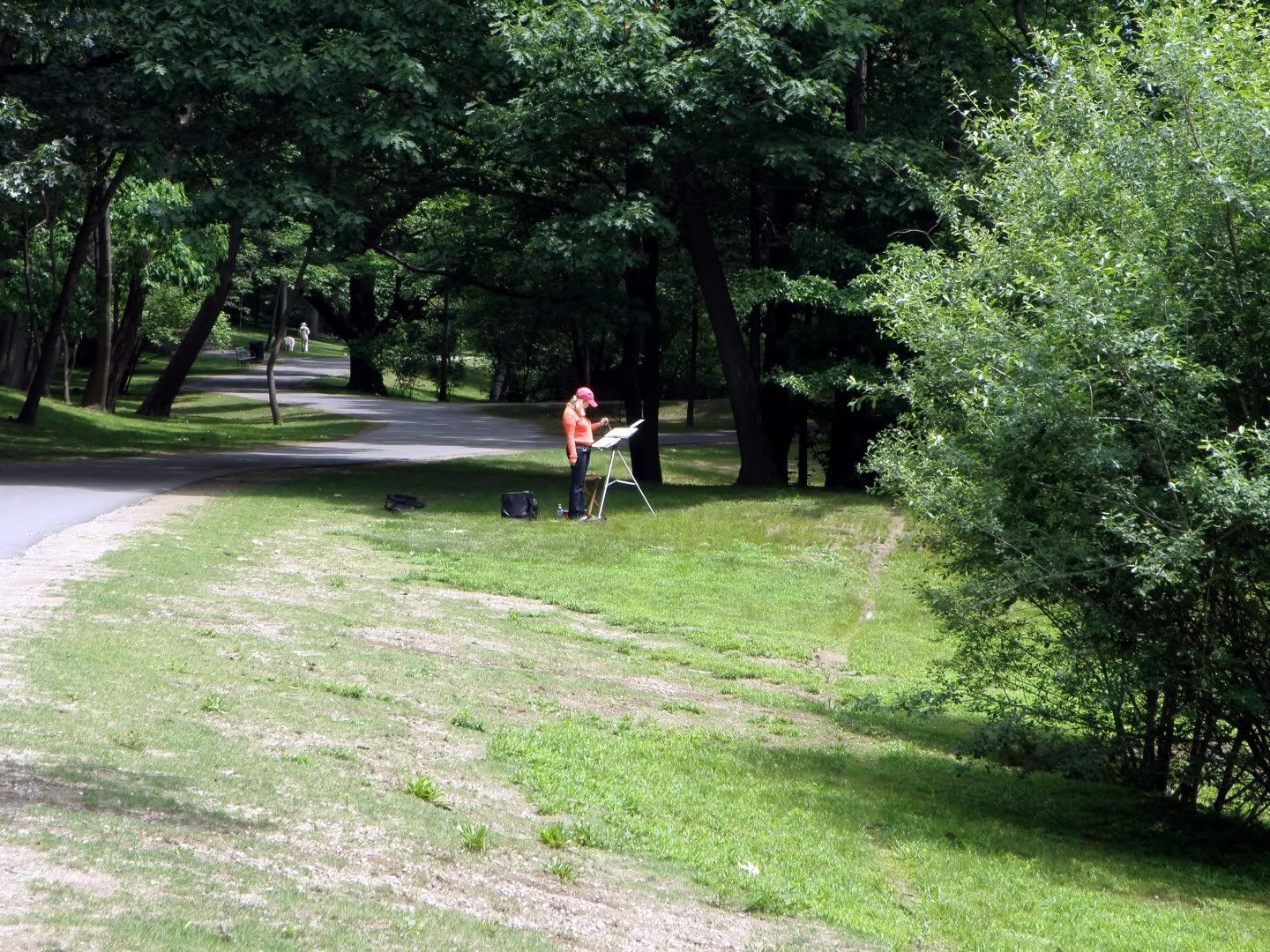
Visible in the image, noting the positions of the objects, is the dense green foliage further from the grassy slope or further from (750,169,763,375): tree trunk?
the grassy slope

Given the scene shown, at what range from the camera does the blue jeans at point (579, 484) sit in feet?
69.3

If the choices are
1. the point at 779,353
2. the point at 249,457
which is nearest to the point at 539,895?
the point at 779,353

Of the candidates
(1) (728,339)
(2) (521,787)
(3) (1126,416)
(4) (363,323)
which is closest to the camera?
(2) (521,787)

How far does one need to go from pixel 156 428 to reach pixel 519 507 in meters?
18.9

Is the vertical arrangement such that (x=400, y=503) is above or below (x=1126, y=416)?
below

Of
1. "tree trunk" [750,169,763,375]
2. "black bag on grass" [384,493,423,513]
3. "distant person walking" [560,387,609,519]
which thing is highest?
"tree trunk" [750,169,763,375]

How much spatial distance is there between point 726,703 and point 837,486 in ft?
52.6

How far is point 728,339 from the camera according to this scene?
85.5 feet

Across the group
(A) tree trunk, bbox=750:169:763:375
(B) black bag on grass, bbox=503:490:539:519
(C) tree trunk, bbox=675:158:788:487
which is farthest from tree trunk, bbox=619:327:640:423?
(B) black bag on grass, bbox=503:490:539:519

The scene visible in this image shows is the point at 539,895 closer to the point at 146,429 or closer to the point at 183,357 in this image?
the point at 146,429

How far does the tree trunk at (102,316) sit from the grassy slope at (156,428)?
826 mm

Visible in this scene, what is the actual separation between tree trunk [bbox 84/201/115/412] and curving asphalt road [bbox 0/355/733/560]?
7022 millimetres

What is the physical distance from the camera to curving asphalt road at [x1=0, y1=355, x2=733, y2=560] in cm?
1820

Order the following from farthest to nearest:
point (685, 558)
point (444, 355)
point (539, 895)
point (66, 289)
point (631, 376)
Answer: point (444, 355)
point (66, 289)
point (631, 376)
point (685, 558)
point (539, 895)
